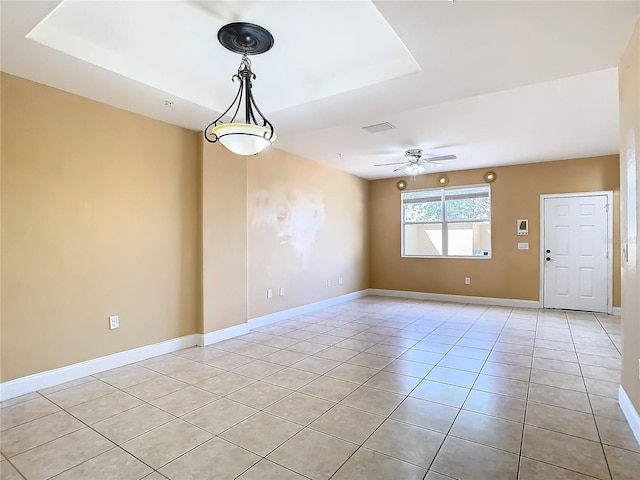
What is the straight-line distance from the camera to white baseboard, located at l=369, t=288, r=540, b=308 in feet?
21.0

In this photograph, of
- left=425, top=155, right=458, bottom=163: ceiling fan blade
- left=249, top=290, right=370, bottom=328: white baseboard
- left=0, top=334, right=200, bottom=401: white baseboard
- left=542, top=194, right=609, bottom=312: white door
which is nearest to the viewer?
left=0, top=334, right=200, bottom=401: white baseboard

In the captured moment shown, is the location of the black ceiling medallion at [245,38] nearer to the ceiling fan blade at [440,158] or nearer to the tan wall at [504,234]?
the ceiling fan blade at [440,158]

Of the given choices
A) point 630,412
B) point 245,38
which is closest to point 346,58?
point 245,38

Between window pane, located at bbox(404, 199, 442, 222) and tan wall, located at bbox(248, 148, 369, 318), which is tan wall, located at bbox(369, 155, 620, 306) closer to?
window pane, located at bbox(404, 199, 442, 222)

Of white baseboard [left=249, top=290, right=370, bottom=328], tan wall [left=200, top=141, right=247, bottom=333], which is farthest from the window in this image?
tan wall [left=200, top=141, right=247, bottom=333]

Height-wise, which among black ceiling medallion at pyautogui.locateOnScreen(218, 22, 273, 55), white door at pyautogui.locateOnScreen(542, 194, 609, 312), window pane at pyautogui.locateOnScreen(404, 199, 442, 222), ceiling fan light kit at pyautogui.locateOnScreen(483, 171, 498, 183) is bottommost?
white door at pyautogui.locateOnScreen(542, 194, 609, 312)

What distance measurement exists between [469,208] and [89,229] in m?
6.48

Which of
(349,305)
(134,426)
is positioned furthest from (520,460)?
(349,305)

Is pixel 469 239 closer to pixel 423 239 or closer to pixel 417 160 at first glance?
pixel 423 239

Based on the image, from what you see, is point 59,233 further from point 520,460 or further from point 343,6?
point 520,460

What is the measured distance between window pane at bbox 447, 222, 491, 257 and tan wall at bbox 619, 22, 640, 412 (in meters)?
4.40

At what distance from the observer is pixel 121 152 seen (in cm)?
350

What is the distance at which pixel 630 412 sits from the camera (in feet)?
7.45

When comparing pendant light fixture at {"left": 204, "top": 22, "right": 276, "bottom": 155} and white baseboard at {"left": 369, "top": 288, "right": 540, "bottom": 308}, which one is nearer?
pendant light fixture at {"left": 204, "top": 22, "right": 276, "bottom": 155}
